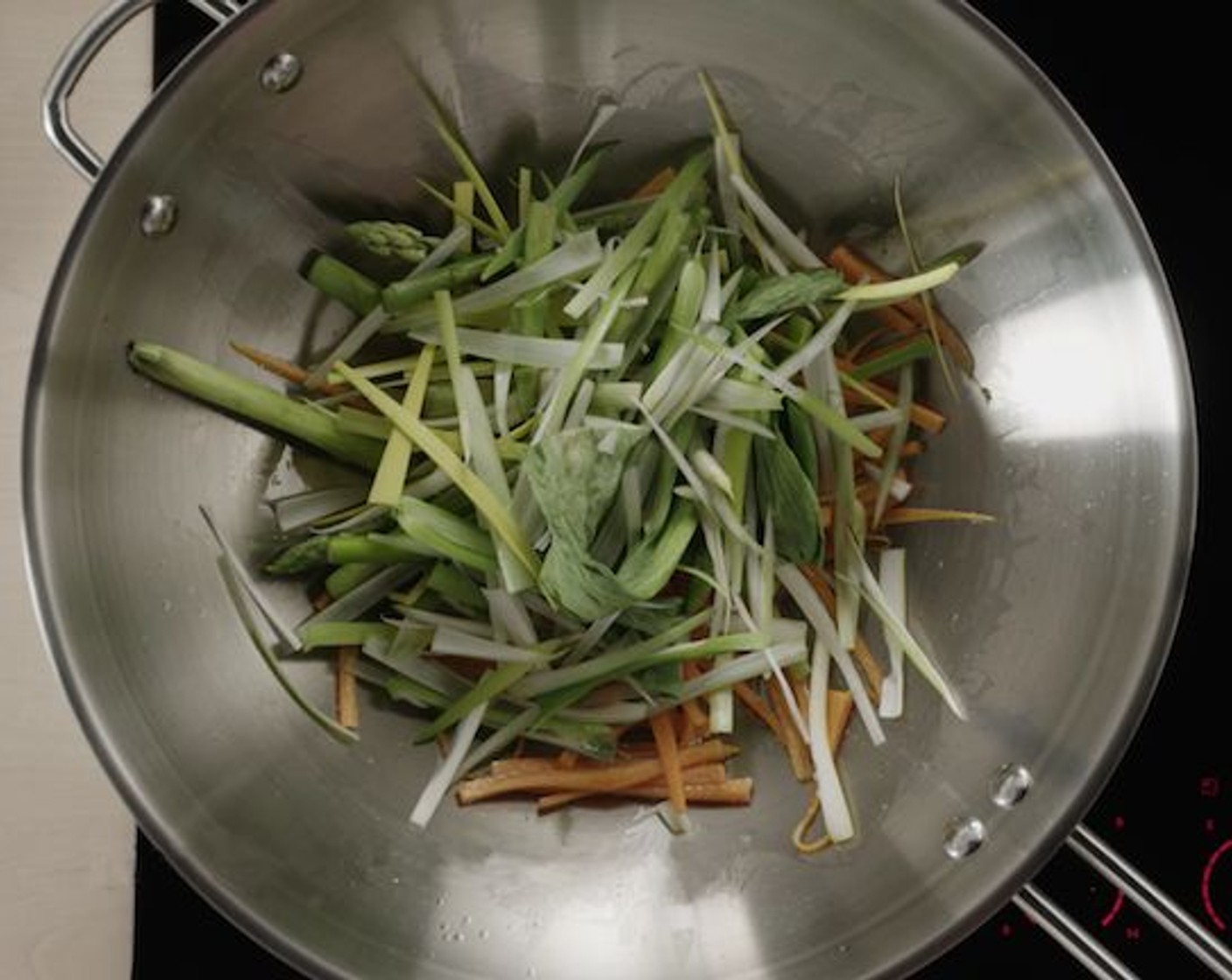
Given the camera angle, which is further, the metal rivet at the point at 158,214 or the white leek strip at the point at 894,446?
Result: the white leek strip at the point at 894,446

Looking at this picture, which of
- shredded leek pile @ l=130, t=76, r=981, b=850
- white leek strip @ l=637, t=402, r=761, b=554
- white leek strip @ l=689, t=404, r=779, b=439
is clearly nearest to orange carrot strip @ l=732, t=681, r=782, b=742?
shredded leek pile @ l=130, t=76, r=981, b=850

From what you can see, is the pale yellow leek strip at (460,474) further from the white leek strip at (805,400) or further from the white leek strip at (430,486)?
the white leek strip at (805,400)

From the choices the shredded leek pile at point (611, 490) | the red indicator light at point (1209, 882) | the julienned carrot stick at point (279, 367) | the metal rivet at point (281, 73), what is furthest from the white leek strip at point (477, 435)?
the red indicator light at point (1209, 882)

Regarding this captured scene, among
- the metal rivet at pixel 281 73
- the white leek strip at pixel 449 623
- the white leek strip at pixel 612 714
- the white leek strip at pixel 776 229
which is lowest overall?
the white leek strip at pixel 612 714

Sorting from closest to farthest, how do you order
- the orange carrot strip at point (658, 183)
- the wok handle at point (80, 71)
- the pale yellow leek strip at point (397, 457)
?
the wok handle at point (80, 71) → the pale yellow leek strip at point (397, 457) → the orange carrot strip at point (658, 183)

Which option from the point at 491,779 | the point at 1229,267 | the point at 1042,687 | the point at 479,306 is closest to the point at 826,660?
the point at 1042,687

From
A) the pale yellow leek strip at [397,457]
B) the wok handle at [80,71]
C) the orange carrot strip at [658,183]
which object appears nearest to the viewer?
the wok handle at [80,71]

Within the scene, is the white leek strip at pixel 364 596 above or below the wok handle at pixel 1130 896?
above
